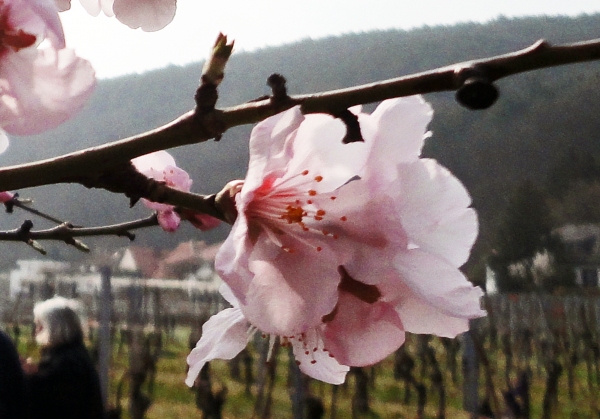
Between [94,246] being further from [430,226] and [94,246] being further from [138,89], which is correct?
[430,226]

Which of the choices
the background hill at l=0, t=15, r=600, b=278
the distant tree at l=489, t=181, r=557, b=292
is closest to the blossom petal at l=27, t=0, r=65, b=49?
the background hill at l=0, t=15, r=600, b=278

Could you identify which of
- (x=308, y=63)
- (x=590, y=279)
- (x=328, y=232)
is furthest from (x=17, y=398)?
(x=590, y=279)

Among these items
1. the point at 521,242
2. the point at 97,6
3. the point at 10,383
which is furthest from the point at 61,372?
the point at 97,6

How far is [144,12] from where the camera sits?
11.0 inches

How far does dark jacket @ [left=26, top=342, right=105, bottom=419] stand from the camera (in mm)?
1447

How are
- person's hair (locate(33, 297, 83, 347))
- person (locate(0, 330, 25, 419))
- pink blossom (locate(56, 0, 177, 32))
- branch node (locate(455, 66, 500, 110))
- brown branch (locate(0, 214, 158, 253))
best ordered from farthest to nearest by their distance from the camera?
person's hair (locate(33, 297, 83, 347))
person (locate(0, 330, 25, 419))
brown branch (locate(0, 214, 158, 253))
pink blossom (locate(56, 0, 177, 32))
branch node (locate(455, 66, 500, 110))

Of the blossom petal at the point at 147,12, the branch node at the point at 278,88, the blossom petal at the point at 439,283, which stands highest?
the blossom petal at the point at 147,12

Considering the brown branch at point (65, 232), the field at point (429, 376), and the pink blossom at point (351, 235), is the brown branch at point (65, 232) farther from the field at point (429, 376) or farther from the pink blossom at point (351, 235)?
the field at point (429, 376)

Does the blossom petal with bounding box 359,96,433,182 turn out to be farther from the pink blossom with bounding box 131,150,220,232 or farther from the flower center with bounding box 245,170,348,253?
the pink blossom with bounding box 131,150,220,232

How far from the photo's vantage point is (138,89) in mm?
1595

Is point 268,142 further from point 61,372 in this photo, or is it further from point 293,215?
point 61,372

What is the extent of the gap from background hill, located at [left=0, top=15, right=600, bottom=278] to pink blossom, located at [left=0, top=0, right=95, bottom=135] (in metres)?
1.19

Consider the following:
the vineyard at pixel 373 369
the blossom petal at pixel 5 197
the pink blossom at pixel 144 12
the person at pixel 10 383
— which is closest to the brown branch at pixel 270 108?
the pink blossom at pixel 144 12

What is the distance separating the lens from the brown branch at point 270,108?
0.51ft
